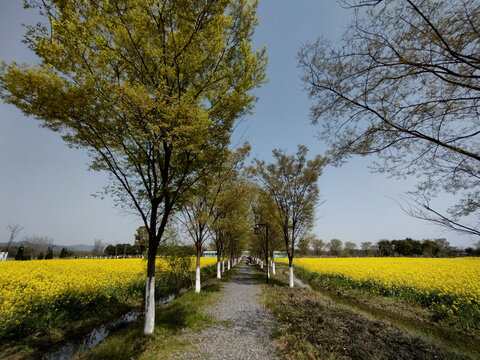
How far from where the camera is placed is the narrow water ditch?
642 centimetres

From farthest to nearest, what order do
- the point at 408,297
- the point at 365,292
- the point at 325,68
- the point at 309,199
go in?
the point at 309,199, the point at 365,292, the point at 408,297, the point at 325,68

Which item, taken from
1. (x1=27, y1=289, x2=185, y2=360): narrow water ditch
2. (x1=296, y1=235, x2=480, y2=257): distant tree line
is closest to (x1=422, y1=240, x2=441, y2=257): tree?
(x1=296, y1=235, x2=480, y2=257): distant tree line

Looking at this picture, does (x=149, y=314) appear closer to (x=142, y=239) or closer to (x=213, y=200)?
(x=142, y=239)

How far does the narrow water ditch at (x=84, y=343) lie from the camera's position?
6421 mm

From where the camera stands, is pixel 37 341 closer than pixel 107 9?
No

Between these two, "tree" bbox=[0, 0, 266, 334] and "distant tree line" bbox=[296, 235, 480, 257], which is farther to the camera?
"distant tree line" bbox=[296, 235, 480, 257]

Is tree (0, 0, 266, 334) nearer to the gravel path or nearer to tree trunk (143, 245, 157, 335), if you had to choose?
tree trunk (143, 245, 157, 335)

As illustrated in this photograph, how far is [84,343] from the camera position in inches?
287

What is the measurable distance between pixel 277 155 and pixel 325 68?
13.3 metres

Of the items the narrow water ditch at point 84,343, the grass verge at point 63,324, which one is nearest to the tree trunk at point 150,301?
the narrow water ditch at point 84,343

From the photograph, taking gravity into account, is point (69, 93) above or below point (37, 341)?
above

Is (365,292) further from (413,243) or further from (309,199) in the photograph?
(413,243)

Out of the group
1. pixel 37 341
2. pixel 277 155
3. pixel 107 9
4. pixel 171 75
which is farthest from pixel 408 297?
pixel 107 9

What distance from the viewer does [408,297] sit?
12.0m
